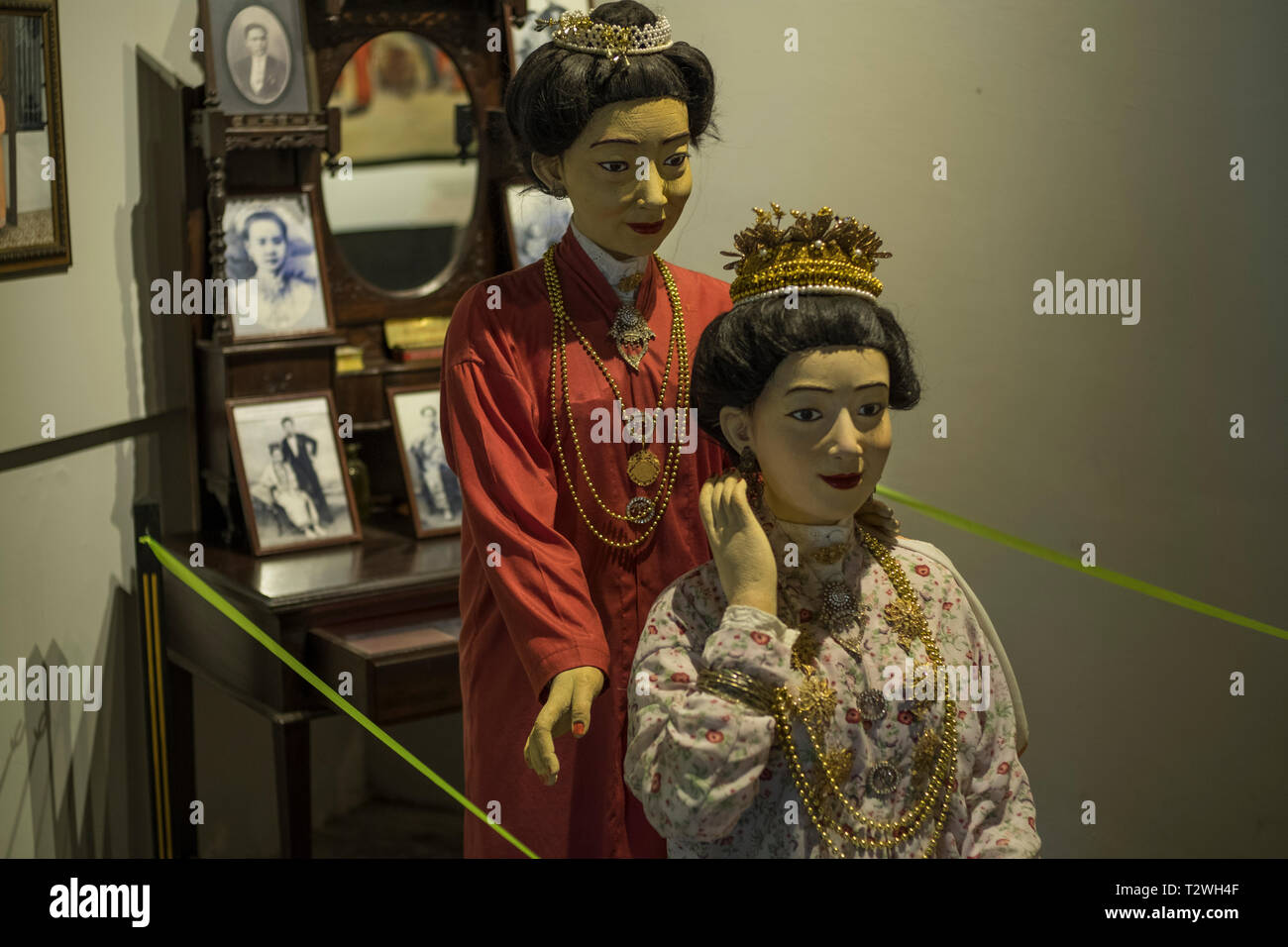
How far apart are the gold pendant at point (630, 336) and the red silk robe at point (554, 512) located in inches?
0.4

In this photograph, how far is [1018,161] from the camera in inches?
135

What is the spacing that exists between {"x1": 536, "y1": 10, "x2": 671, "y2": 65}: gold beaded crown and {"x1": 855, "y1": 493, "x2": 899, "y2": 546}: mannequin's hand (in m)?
0.66

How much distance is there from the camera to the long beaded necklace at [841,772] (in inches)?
70.4

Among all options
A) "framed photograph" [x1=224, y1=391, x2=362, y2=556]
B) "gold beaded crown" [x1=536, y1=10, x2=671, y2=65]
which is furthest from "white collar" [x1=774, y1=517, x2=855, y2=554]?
"framed photograph" [x1=224, y1=391, x2=362, y2=556]

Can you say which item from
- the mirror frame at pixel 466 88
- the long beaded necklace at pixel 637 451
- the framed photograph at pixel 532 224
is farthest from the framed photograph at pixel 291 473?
the long beaded necklace at pixel 637 451

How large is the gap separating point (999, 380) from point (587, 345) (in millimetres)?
1585

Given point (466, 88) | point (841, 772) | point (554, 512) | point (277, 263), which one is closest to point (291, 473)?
point (277, 263)

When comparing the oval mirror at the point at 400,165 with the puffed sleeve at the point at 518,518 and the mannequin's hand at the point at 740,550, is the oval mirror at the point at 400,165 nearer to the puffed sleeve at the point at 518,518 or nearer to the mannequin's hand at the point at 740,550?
the puffed sleeve at the point at 518,518

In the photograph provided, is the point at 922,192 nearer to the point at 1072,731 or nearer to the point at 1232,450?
the point at 1232,450

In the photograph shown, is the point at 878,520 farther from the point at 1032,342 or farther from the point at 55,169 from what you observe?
the point at 55,169

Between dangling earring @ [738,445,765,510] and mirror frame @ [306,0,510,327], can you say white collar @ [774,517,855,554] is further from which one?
mirror frame @ [306,0,510,327]

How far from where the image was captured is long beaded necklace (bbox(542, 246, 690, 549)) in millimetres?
2146

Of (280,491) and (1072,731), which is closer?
(280,491)

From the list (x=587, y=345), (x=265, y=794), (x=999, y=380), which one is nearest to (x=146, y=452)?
(x=265, y=794)
